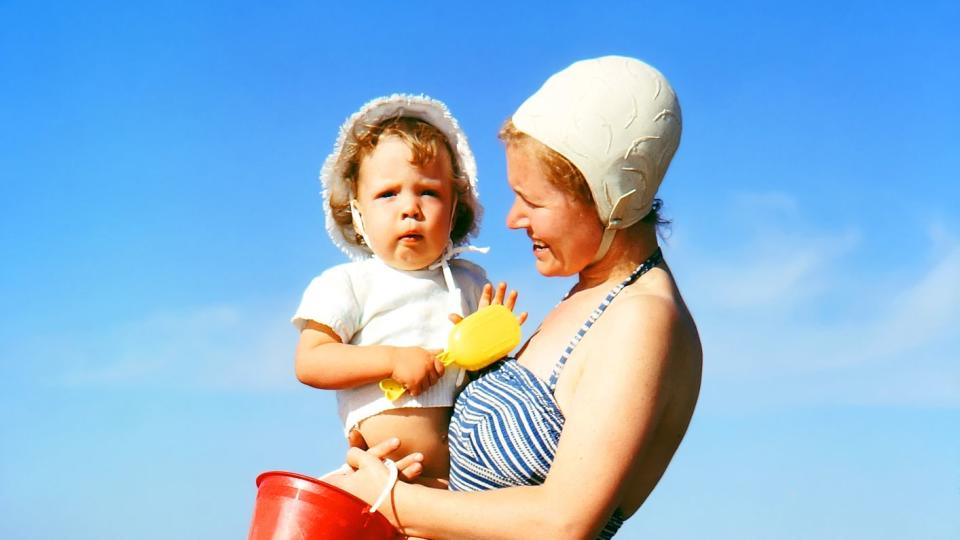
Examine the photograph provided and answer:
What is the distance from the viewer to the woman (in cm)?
344

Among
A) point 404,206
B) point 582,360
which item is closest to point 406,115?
point 404,206

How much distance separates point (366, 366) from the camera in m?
4.13

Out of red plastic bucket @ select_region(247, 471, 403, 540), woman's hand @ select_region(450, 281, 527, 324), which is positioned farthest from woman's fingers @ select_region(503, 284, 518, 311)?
red plastic bucket @ select_region(247, 471, 403, 540)

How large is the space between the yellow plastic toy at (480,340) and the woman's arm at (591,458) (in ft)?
1.81

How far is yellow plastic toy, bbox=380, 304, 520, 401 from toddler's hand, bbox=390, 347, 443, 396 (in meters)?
0.04

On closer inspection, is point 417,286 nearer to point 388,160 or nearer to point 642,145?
point 388,160

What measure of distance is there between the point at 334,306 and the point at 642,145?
1.40 meters

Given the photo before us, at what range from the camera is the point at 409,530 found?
360 cm

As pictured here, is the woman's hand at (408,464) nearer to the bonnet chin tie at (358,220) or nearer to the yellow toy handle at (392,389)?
the yellow toy handle at (392,389)

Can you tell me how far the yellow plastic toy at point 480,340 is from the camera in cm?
404

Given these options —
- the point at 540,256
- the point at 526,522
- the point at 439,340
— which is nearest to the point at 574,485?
the point at 526,522

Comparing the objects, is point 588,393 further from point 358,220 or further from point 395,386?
point 358,220

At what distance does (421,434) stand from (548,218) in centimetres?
102

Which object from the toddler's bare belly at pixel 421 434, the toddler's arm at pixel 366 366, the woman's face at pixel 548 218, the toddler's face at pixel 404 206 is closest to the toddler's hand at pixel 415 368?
the toddler's arm at pixel 366 366
